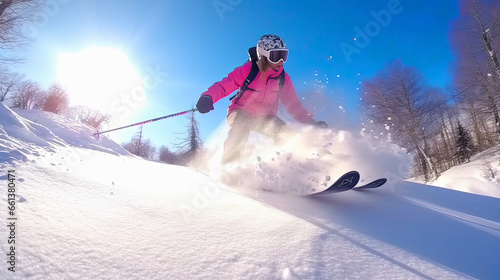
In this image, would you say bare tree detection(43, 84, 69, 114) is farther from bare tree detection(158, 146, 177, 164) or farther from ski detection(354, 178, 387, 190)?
ski detection(354, 178, 387, 190)

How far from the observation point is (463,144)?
2300cm

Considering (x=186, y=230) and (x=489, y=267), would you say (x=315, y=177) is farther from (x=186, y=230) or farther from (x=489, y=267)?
(x=186, y=230)

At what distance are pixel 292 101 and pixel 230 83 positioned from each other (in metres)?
1.23

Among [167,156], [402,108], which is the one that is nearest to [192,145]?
[167,156]

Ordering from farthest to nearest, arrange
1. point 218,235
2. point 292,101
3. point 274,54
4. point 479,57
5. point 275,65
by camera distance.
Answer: point 479,57 < point 292,101 < point 275,65 < point 274,54 < point 218,235

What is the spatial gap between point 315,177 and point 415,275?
1.53m

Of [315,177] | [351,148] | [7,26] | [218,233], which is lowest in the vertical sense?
[218,233]

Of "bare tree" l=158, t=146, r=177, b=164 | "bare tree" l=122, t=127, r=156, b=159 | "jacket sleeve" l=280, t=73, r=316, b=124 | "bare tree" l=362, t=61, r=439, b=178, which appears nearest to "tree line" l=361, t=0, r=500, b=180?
"bare tree" l=362, t=61, r=439, b=178

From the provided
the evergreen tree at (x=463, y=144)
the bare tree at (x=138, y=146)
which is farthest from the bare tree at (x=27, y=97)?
the evergreen tree at (x=463, y=144)

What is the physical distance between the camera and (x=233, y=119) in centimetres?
354

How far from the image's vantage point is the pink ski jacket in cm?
340

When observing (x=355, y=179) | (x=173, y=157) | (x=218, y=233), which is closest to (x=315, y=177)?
(x=355, y=179)

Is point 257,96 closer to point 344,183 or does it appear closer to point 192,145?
point 344,183

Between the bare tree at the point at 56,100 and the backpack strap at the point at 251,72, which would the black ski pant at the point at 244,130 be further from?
the bare tree at the point at 56,100
